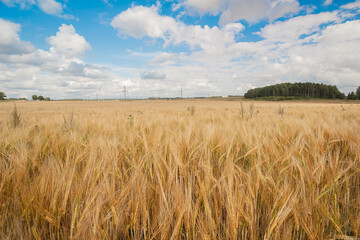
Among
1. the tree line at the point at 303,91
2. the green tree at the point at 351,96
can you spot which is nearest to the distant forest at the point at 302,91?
the tree line at the point at 303,91

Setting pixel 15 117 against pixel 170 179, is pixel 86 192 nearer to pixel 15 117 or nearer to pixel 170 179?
pixel 170 179

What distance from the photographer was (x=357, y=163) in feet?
3.90

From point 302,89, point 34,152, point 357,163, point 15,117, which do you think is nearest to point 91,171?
point 34,152

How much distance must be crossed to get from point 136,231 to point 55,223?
313 millimetres

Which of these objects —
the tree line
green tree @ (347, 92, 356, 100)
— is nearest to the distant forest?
the tree line

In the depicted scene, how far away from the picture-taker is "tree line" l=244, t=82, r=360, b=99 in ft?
283

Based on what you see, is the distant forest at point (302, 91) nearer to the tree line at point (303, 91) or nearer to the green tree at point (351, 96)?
the tree line at point (303, 91)

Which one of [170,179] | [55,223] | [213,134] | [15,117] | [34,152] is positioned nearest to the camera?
[55,223]

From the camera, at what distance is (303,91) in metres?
95.1

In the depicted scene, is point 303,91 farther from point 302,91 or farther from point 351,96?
point 351,96

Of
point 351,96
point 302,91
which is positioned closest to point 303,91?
point 302,91

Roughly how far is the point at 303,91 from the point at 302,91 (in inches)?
17.6

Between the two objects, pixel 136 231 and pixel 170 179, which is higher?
pixel 170 179

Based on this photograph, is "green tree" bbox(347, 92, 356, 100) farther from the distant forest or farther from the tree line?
the distant forest
